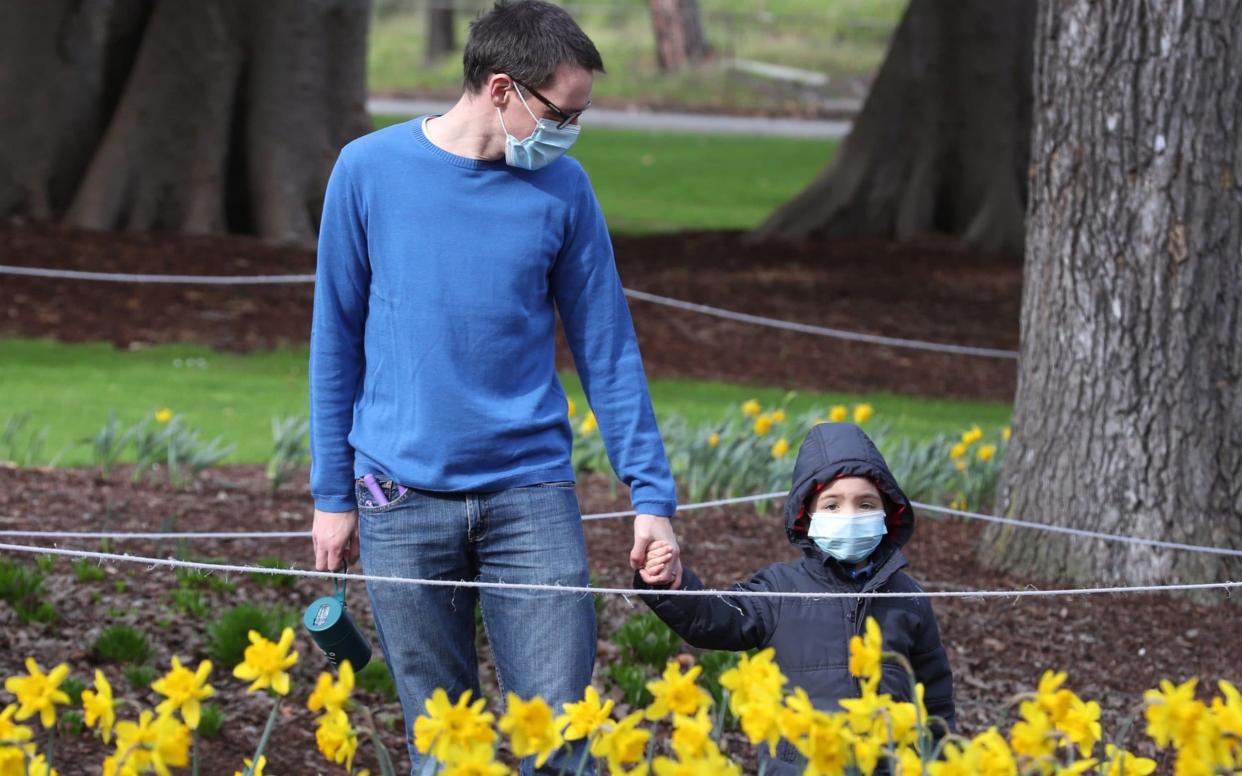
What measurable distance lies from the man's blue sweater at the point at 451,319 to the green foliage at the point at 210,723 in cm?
146

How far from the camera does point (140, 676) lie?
4.34 metres

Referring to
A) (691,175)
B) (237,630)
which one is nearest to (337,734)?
(237,630)

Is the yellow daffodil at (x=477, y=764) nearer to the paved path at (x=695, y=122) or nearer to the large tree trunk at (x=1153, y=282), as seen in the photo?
the large tree trunk at (x=1153, y=282)

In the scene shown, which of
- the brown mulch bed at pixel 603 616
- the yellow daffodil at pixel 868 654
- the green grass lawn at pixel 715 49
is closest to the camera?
the yellow daffodil at pixel 868 654

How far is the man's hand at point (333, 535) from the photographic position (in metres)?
2.95

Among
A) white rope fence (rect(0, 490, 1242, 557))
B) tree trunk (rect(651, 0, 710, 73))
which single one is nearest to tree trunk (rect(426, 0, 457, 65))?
tree trunk (rect(651, 0, 710, 73))

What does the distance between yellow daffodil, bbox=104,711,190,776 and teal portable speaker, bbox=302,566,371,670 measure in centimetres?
56

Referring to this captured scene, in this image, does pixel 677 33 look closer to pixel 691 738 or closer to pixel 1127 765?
pixel 1127 765

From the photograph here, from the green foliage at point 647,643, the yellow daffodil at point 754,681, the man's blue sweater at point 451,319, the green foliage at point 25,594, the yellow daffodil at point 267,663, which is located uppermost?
the man's blue sweater at point 451,319

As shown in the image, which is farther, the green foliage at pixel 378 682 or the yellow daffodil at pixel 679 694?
the green foliage at pixel 378 682

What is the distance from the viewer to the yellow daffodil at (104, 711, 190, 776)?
236 centimetres

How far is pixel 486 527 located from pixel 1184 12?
10.7ft

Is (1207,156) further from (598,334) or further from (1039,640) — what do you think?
(598,334)

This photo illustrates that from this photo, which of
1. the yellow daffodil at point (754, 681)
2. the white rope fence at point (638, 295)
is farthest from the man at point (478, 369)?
the white rope fence at point (638, 295)
